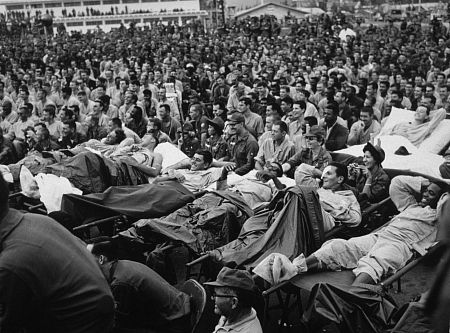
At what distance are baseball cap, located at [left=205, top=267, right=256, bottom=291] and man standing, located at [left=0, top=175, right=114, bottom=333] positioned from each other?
153cm

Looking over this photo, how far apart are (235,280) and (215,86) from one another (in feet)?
30.5

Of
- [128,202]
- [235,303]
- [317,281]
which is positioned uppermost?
[128,202]

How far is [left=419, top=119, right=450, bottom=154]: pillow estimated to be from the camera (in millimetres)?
7704

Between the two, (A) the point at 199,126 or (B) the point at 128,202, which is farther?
(A) the point at 199,126

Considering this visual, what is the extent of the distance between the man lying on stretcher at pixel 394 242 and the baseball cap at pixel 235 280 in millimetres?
796

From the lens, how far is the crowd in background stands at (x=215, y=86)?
887 cm

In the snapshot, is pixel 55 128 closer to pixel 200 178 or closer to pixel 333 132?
pixel 200 178

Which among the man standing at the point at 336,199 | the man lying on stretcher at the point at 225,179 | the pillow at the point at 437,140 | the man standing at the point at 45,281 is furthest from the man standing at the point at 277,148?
the man standing at the point at 45,281

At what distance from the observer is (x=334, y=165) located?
5988mm

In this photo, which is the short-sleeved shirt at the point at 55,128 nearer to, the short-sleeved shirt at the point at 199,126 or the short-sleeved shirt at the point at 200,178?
the short-sleeved shirt at the point at 199,126

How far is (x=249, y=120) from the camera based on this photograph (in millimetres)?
9617

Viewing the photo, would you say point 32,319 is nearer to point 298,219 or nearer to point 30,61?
point 298,219

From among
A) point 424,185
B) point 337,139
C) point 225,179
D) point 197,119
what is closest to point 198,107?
point 197,119

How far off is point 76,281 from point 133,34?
26780 mm
